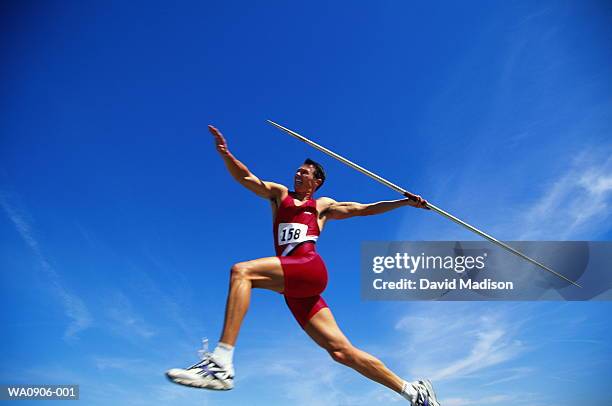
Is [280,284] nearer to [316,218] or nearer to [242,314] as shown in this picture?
[242,314]

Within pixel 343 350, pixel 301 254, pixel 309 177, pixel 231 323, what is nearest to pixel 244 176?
pixel 309 177

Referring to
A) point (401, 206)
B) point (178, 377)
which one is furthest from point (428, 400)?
point (178, 377)

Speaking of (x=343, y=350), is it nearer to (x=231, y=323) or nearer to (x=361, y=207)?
(x=231, y=323)

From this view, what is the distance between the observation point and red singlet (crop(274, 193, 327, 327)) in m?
7.66

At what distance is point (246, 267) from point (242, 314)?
0.57 m

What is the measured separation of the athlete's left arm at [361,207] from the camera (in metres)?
8.85

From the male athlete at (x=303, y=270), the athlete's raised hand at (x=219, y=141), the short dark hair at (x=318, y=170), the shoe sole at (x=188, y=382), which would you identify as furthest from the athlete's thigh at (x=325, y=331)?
the athlete's raised hand at (x=219, y=141)

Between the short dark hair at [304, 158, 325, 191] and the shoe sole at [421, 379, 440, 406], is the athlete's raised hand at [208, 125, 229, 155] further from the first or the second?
the shoe sole at [421, 379, 440, 406]

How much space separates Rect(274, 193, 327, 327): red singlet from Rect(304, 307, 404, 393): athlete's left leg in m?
0.15

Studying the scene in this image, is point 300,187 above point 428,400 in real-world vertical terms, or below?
above

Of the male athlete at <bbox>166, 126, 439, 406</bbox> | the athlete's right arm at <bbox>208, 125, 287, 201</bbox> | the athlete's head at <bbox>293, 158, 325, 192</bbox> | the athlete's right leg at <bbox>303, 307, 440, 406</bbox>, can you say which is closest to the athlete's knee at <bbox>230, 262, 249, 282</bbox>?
the male athlete at <bbox>166, 126, 439, 406</bbox>

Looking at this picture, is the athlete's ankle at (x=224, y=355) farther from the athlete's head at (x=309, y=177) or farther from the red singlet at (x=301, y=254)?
the athlete's head at (x=309, y=177)

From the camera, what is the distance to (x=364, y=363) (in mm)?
8156

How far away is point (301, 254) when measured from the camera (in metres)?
7.96
